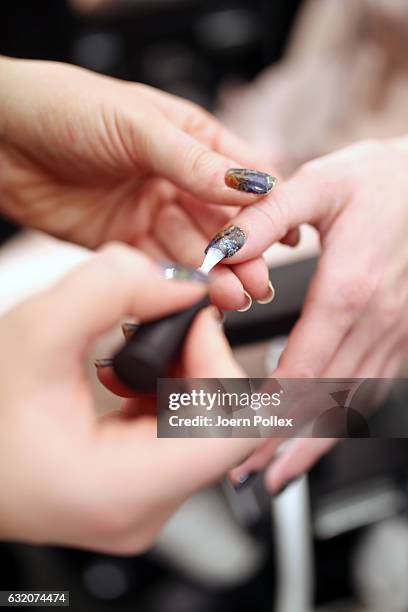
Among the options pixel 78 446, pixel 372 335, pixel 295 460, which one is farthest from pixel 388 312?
pixel 78 446

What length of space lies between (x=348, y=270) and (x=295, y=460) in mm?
142

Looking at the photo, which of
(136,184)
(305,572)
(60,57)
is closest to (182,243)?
(136,184)

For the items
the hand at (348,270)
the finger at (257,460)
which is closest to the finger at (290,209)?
the hand at (348,270)

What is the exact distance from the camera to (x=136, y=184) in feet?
1.45

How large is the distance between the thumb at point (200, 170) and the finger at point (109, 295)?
0.06m

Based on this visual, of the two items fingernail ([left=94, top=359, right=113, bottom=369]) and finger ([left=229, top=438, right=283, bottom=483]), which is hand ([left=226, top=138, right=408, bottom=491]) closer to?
finger ([left=229, top=438, right=283, bottom=483])

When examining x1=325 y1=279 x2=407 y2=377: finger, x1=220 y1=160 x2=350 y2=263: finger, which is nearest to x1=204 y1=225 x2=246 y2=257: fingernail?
x1=220 y1=160 x2=350 y2=263: finger

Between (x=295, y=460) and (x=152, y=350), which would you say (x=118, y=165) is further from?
(x=295, y=460)

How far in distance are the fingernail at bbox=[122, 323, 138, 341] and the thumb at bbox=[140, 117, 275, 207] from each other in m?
0.09

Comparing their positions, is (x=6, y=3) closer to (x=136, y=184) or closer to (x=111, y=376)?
(x=136, y=184)

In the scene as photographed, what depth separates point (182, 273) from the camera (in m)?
0.37

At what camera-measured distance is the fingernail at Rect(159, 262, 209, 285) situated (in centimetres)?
35

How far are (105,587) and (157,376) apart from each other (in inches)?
14.8

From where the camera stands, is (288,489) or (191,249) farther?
(288,489)
